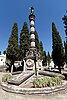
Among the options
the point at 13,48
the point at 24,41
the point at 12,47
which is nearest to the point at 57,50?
the point at 24,41

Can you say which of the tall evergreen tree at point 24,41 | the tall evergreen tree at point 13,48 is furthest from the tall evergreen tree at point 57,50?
the tall evergreen tree at point 13,48

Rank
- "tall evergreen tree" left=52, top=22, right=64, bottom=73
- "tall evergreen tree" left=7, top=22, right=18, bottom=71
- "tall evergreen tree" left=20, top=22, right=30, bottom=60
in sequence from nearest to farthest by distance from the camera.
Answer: "tall evergreen tree" left=52, top=22, right=64, bottom=73, "tall evergreen tree" left=7, top=22, right=18, bottom=71, "tall evergreen tree" left=20, top=22, right=30, bottom=60

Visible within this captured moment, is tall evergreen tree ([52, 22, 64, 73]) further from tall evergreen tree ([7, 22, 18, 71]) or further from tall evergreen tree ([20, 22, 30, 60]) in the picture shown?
tall evergreen tree ([7, 22, 18, 71])

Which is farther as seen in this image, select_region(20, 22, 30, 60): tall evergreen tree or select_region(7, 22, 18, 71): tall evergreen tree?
select_region(20, 22, 30, 60): tall evergreen tree

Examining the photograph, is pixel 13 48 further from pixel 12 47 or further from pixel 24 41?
pixel 24 41

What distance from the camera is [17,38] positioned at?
31.2 meters

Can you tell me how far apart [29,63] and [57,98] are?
9.33 meters

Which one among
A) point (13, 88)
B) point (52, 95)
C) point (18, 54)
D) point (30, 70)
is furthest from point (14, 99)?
point (18, 54)

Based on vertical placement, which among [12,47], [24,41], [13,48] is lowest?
[13,48]

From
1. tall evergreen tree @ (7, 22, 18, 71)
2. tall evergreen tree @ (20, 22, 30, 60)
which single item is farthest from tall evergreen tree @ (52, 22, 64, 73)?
tall evergreen tree @ (7, 22, 18, 71)

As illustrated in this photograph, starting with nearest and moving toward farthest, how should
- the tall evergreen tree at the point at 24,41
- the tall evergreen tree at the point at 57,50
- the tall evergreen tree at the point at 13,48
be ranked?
1. the tall evergreen tree at the point at 57,50
2. the tall evergreen tree at the point at 13,48
3. the tall evergreen tree at the point at 24,41

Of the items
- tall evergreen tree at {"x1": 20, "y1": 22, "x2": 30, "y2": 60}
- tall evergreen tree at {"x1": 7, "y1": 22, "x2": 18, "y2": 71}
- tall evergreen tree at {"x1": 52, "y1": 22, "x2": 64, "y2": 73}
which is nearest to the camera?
tall evergreen tree at {"x1": 52, "y1": 22, "x2": 64, "y2": 73}

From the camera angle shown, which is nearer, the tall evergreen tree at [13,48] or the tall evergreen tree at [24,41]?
the tall evergreen tree at [13,48]

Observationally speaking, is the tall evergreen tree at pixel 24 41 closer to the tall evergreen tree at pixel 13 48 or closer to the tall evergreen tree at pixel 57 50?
the tall evergreen tree at pixel 13 48
